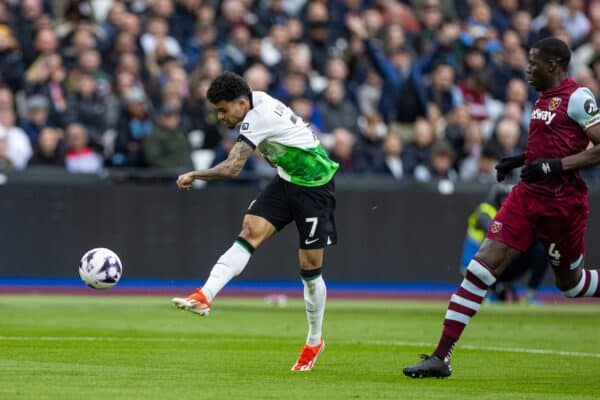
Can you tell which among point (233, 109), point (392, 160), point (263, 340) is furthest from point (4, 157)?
point (233, 109)

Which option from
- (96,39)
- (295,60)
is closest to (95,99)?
(96,39)

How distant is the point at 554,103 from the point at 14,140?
12.3 meters

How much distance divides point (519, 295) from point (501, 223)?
12908mm

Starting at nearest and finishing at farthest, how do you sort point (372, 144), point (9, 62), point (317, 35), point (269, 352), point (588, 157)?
1. point (588, 157)
2. point (269, 352)
3. point (9, 62)
4. point (372, 144)
5. point (317, 35)

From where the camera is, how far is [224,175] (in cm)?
1179

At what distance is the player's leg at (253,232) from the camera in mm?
11844

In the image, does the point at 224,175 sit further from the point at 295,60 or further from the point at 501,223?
the point at 295,60

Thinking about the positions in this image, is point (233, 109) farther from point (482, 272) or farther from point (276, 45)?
point (276, 45)

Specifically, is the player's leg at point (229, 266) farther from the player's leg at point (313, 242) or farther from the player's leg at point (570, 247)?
the player's leg at point (570, 247)

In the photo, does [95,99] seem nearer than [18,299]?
No

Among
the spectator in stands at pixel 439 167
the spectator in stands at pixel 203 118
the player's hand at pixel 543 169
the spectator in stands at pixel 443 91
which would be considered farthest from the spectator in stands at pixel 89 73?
the player's hand at pixel 543 169

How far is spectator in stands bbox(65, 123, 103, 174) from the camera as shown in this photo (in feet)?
73.3

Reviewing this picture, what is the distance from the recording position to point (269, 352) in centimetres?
1347

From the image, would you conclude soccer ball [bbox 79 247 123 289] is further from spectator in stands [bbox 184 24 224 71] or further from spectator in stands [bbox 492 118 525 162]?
spectator in stands [bbox 492 118 525 162]
